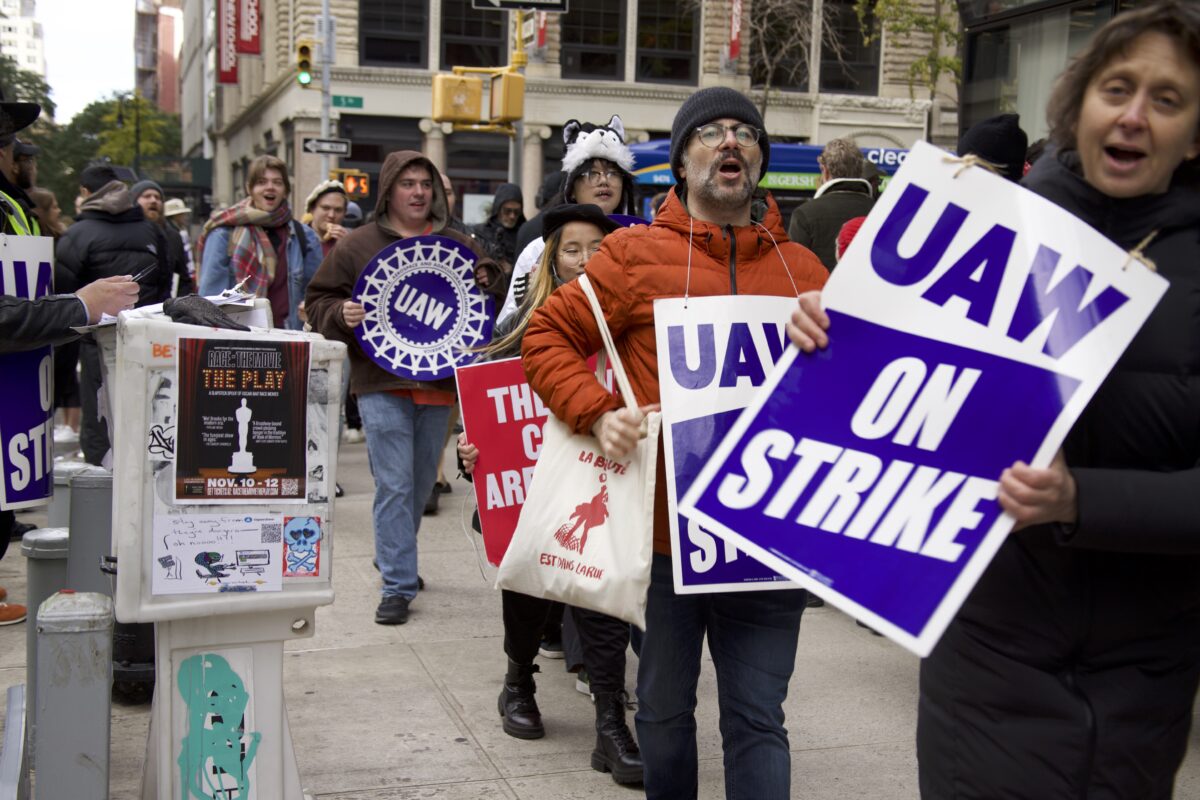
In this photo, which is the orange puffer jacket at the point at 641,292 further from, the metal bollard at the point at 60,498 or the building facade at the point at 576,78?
the building facade at the point at 576,78

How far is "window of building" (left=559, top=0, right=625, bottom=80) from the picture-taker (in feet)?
114

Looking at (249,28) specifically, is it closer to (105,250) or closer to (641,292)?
(105,250)

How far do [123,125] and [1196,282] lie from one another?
75.4 metres

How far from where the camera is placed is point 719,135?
11.2ft

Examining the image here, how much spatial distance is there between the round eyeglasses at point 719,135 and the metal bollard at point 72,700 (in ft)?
6.19

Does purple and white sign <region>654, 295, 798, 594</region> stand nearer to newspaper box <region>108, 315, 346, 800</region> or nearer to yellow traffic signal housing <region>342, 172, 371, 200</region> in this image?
newspaper box <region>108, 315, 346, 800</region>

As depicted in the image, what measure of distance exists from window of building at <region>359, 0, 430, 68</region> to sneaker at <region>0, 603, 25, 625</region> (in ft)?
96.2

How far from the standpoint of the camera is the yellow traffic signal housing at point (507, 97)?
1374 centimetres

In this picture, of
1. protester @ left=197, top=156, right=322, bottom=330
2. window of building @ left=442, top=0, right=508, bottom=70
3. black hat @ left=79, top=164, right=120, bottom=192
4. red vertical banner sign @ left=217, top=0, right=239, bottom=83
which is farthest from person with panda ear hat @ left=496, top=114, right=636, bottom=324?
red vertical banner sign @ left=217, top=0, right=239, bottom=83

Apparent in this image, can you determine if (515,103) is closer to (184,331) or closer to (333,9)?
(184,331)

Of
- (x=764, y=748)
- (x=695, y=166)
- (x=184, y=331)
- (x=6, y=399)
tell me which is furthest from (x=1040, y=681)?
(x=6, y=399)

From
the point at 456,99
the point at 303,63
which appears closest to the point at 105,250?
the point at 456,99

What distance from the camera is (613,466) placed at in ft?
10.8

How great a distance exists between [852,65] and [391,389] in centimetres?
3139
